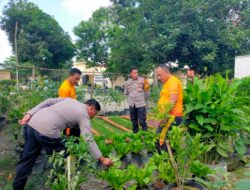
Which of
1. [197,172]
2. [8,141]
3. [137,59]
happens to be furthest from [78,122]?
[137,59]

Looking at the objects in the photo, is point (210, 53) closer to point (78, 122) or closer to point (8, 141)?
point (8, 141)

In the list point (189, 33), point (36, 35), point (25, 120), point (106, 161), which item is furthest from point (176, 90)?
point (36, 35)

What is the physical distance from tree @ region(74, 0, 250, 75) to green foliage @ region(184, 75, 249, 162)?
1345cm

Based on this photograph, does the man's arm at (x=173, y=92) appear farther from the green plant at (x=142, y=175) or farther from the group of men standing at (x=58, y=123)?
the green plant at (x=142, y=175)

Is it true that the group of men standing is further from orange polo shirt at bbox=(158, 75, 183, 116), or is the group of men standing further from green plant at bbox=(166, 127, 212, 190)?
green plant at bbox=(166, 127, 212, 190)

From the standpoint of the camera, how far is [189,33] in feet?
58.4

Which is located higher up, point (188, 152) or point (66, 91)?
point (66, 91)

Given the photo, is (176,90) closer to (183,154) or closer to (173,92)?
(173,92)

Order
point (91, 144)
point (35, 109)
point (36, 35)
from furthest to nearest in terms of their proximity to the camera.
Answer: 1. point (36, 35)
2. point (35, 109)
3. point (91, 144)

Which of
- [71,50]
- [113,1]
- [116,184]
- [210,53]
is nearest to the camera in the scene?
[116,184]

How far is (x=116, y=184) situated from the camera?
3.17 meters

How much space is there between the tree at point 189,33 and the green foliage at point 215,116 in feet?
44.1

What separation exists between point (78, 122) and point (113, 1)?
83.8 feet

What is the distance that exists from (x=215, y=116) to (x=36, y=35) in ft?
95.0
